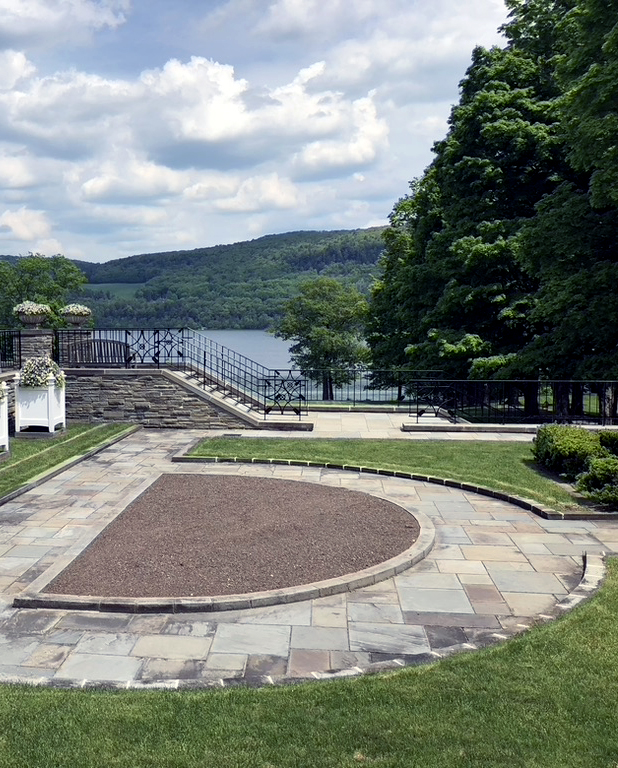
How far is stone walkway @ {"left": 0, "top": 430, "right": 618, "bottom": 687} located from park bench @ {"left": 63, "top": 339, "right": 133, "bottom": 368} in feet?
33.8

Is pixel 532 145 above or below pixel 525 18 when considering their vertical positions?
below

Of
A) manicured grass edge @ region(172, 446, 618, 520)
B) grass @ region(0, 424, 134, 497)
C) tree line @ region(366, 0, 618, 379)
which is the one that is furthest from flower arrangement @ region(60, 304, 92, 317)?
tree line @ region(366, 0, 618, 379)

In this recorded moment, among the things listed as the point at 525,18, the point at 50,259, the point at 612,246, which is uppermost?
the point at 525,18

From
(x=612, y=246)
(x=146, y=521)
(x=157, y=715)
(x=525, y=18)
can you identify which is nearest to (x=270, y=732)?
(x=157, y=715)

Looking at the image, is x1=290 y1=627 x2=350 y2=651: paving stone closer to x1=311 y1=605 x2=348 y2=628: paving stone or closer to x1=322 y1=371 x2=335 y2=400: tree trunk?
x1=311 y1=605 x2=348 y2=628: paving stone

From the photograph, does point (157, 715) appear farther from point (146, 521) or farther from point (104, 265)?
point (104, 265)

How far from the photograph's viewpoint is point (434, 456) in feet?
46.8

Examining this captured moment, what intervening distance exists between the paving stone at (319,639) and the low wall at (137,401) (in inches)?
499

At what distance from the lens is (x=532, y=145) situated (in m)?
22.0

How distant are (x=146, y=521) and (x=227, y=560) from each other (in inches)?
84.4

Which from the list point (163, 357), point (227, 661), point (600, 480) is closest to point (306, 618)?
point (227, 661)

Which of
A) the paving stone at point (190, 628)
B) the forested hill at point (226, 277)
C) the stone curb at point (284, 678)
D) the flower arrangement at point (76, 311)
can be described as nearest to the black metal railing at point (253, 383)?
the flower arrangement at point (76, 311)

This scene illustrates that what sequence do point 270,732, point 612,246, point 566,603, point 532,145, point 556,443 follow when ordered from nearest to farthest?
point 270,732 < point 566,603 < point 556,443 < point 612,246 < point 532,145

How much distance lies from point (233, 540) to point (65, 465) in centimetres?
584
